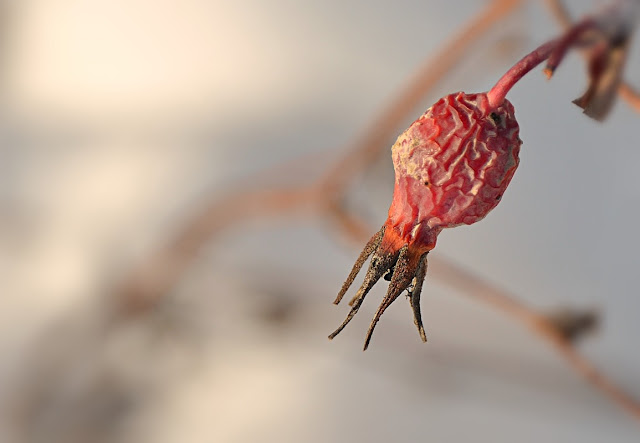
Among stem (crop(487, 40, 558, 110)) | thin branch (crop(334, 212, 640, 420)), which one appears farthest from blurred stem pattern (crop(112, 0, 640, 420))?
stem (crop(487, 40, 558, 110))

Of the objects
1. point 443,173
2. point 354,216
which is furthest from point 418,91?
point 443,173

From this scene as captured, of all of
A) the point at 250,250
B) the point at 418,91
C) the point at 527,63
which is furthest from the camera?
the point at 250,250

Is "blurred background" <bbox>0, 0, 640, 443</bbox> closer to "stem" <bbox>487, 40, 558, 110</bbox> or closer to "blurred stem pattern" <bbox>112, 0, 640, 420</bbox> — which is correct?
"blurred stem pattern" <bbox>112, 0, 640, 420</bbox>

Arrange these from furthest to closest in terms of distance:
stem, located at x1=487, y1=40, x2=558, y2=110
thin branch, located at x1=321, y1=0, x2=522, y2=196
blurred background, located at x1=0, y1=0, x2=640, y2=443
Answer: blurred background, located at x1=0, y1=0, x2=640, y2=443
thin branch, located at x1=321, y1=0, x2=522, y2=196
stem, located at x1=487, y1=40, x2=558, y2=110

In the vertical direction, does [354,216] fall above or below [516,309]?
above

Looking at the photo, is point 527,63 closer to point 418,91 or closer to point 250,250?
point 418,91

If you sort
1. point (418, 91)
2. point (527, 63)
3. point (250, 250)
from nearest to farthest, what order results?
point (527, 63) → point (418, 91) → point (250, 250)
